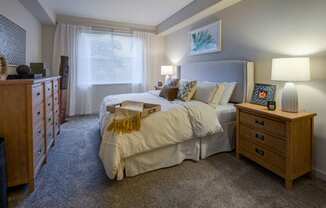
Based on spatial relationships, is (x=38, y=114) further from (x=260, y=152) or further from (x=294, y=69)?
(x=294, y=69)

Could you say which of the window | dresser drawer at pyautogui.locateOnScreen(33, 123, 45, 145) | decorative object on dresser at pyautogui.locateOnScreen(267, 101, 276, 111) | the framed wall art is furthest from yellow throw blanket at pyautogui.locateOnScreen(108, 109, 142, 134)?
the window

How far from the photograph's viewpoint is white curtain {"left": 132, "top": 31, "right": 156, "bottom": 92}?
536 centimetres

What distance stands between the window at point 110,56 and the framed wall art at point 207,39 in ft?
5.79

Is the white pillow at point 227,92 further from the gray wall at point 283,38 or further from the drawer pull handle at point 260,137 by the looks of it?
the drawer pull handle at point 260,137

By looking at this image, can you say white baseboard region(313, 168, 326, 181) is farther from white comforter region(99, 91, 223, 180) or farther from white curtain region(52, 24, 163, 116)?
white curtain region(52, 24, 163, 116)

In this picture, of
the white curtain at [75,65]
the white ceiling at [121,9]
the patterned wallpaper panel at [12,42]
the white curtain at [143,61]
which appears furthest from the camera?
the white curtain at [143,61]

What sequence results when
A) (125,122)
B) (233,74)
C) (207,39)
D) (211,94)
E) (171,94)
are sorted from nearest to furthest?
1. (125,122)
2. (211,94)
3. (233,74)
4. (171,94)
5. (207,39)

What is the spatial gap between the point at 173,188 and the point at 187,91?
1.55 meters

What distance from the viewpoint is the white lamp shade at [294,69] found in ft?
6.20

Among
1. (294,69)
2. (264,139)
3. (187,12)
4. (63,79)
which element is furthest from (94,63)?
(294,69)

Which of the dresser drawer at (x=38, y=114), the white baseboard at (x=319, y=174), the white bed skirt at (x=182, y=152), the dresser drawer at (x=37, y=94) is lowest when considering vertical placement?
the white baseboard at (x=319, y=174)

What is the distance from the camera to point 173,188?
191 centimetres

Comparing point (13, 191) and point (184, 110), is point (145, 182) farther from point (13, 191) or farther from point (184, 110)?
point (13, 191)

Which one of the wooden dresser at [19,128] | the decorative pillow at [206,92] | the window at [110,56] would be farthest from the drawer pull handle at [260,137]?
the window at [110,56]
